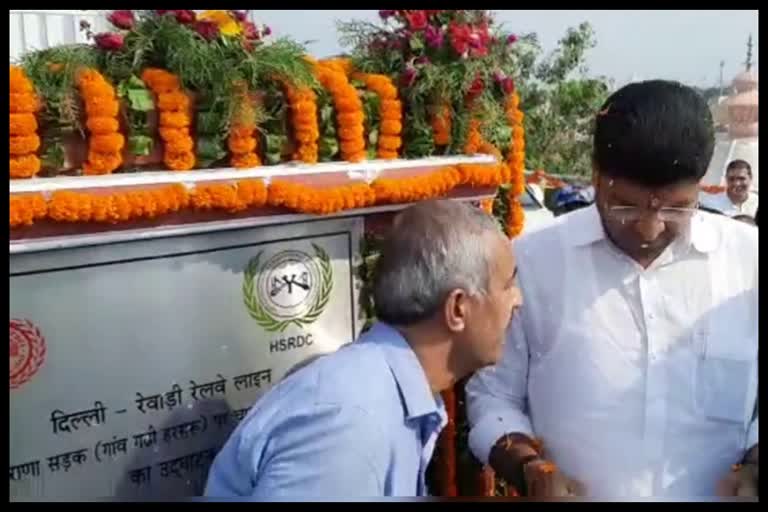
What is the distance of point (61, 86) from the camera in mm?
2254

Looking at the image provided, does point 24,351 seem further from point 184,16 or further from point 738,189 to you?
point 738,189

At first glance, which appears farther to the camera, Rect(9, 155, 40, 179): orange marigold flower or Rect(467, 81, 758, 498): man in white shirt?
Rect(9, 155, 40, 179): orange marigold flower

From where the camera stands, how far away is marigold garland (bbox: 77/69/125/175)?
224 cm

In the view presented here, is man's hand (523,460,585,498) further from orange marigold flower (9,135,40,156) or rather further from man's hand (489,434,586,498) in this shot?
orange marigold flower (9,135,40,156)

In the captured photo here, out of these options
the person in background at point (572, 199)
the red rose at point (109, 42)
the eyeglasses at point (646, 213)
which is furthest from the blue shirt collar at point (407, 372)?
Result: the person in background at point (572, 199)

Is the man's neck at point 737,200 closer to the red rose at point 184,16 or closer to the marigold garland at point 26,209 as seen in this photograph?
the red rose at point 184,16

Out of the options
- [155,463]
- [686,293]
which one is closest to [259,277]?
[155,463]

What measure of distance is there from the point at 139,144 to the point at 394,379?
1.13 m

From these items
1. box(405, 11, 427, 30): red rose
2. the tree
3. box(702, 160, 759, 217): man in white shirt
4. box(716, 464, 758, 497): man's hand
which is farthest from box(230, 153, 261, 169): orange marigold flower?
the tree

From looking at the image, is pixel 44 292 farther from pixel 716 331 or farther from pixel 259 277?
pixel 716 331

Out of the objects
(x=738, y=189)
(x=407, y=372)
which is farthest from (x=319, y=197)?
(x=738, y=189)

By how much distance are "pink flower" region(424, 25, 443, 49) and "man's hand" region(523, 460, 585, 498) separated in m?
1.49

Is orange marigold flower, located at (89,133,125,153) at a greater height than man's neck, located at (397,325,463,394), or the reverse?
orange marigold flower, located at (89,133,125,153)

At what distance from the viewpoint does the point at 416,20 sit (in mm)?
2961
